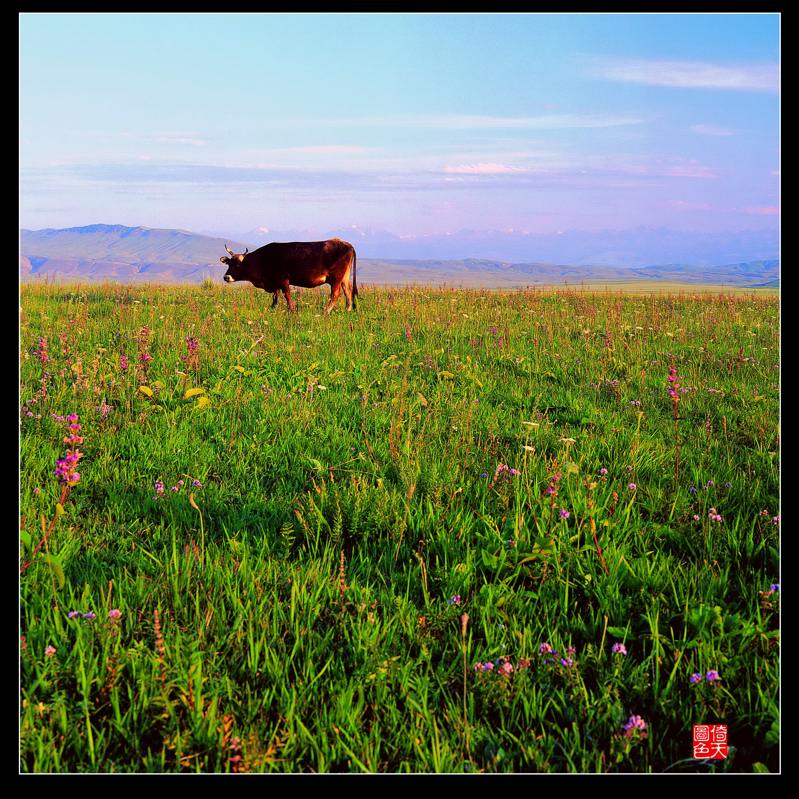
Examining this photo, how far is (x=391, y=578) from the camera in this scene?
316 cm

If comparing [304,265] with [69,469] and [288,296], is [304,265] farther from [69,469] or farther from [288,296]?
[69,469]

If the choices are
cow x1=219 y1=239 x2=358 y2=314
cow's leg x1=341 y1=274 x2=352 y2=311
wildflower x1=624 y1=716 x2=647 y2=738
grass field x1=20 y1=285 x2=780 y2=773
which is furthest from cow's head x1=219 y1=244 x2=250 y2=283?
wildflower x1=624 y1=716 x2=647 y2=738

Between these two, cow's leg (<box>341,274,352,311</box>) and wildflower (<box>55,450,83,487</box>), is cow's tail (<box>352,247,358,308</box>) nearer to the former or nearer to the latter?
cow's leg (<box>341,274,352,311</box>)

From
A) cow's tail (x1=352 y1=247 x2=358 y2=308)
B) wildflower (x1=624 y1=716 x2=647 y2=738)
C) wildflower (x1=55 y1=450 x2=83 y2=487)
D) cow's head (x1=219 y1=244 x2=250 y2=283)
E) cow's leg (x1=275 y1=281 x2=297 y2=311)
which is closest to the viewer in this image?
wildflower (x1=624 y1=716 x2=647 y2=738)

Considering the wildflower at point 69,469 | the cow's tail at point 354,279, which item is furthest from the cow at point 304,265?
the wildflower at point 69,469

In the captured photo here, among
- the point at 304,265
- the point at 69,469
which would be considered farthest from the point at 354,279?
the point at 69,469

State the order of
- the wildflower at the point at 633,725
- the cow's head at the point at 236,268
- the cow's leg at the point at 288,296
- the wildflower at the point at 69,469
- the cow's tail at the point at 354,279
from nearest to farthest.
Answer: the wildflower at the point at 633,725 → the wildflower at the point at 69,469 → the cow's leg at the point at 288,296 → the cow's tail at the point at 354,279 → the cow's head at the point at 236,268

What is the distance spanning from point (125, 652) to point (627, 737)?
2.01 m

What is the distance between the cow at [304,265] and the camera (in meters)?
14.6

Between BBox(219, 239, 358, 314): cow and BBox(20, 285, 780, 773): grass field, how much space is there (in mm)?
8236

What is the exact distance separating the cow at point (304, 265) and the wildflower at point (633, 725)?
12737 mm

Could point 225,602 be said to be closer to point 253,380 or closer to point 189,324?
point 253,380

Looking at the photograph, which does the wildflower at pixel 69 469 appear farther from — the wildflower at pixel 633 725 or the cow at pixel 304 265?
the cow at pixel 304 265

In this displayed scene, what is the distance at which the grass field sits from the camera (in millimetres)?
2260
